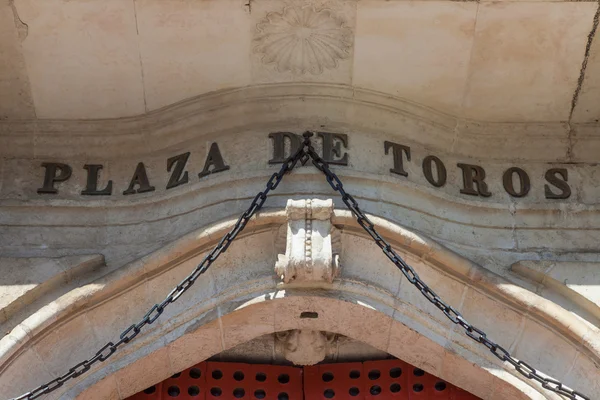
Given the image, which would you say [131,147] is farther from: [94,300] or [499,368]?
[499,368]

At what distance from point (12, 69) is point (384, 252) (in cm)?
248

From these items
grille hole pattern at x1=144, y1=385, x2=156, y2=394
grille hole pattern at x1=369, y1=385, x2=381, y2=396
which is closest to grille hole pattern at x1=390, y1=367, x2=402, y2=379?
grille hole pattern at x1=369, y1=385, x2=381, y2=396

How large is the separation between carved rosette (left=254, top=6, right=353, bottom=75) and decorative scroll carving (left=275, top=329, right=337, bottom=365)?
1.55m

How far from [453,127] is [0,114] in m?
2.74

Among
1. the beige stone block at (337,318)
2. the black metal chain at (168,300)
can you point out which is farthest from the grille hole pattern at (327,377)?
the black metal chain at (168,300)

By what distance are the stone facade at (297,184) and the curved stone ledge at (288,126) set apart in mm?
12

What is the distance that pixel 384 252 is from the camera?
7.24 m

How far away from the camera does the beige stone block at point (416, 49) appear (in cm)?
771

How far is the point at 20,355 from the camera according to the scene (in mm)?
7102

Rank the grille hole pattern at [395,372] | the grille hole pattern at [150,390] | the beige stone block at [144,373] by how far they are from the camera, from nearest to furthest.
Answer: the beige stone block at [144,373]
the grille hole pattern at [150,390]
the grille hole pattern at [395,372]

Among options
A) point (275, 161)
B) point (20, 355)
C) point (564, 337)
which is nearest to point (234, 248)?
point (275, 161)

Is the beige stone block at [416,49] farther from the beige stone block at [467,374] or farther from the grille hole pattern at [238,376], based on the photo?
the grille hole pattern at [238,376]

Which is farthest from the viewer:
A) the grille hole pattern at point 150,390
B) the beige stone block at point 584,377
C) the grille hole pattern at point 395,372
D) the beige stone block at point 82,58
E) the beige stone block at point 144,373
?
the grille hole pattern at point 395,372

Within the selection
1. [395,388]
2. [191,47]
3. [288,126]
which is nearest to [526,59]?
[288,126]
